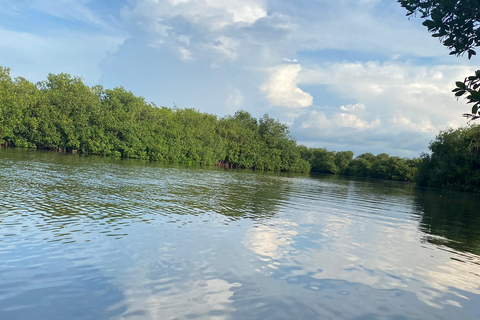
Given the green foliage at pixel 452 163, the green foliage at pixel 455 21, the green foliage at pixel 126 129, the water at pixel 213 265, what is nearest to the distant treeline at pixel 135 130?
the green foliage at pixel 126 129

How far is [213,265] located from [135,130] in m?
88.0

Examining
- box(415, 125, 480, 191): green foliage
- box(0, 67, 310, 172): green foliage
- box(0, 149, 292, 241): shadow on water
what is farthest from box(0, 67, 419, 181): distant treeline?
box(0, 149, 292, 241): shadow on water

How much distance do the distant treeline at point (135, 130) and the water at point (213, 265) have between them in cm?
6814

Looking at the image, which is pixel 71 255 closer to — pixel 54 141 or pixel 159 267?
pixel 159 267

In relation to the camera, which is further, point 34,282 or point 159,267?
point 159,267

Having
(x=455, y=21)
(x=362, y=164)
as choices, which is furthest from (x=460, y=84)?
(x=362, y=164)

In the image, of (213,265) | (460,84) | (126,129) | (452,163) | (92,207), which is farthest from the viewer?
(126,129)

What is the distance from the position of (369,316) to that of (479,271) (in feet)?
21.9

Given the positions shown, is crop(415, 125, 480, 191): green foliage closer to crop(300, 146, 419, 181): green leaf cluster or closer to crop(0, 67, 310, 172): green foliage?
crop(300, 146, 419, 181): green leaf cluster

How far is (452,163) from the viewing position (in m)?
73.1

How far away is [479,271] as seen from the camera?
1125cm

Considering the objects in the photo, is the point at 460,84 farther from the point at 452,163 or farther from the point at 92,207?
the point at 452,163

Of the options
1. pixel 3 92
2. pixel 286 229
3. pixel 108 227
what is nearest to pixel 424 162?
pixel 286 229

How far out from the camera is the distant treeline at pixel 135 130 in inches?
2997
